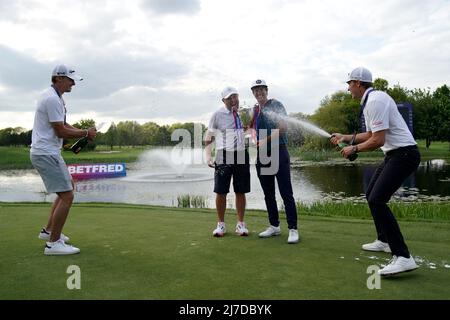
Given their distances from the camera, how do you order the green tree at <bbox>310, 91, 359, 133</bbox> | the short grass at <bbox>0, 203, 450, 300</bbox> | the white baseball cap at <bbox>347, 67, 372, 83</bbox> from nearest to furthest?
the short grass at <bbox>0, 203, 450, 300</bbox>, the white baseball cap at <bbox>347, 67, 372, 83</bbox>, the green tree at <bbox>310, 91, 359, 133</bbox>

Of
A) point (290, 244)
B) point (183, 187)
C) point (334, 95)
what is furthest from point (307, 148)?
point (290, 244)

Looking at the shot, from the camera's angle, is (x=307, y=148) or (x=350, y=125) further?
(x=350, y=125)

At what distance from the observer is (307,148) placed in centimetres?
5156

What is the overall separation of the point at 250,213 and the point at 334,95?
2686 inches

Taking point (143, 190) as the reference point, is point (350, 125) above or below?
above

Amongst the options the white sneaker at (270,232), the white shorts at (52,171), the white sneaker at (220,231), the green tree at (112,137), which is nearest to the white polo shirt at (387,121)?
the white sneaker at (270,232)

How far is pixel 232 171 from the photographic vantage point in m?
6.67

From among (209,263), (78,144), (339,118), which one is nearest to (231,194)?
(78,144)

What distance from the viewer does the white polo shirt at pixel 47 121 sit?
5.33 meters

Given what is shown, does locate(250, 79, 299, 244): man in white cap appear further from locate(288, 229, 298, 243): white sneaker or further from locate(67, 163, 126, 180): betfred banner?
locate(67, 163, 126, 180): betfred banner

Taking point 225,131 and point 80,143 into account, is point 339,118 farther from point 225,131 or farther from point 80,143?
point 80,143

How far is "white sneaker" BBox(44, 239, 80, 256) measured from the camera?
527 centimetres

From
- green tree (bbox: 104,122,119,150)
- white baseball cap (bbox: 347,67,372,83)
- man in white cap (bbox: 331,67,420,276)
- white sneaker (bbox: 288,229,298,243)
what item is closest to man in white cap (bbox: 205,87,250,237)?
white sneaker (bbox: 288,229,298,243)
